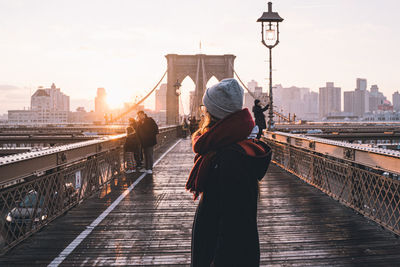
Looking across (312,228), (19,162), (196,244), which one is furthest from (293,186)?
(196,244)

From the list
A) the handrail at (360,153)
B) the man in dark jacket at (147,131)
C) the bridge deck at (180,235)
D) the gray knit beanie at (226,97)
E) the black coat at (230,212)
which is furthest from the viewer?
the man in dark jacket at (147,131)

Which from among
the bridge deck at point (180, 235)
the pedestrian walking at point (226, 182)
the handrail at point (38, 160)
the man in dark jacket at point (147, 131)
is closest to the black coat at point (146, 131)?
the man in dark jacket at point (147, 131)

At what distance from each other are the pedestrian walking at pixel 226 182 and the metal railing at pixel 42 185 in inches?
114

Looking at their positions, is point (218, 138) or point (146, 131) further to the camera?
point (146, 131)

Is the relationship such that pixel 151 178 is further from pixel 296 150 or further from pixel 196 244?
pixel 196 244

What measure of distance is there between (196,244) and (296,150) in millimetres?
8191

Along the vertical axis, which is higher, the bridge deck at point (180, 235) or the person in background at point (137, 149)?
the person in background at point (137, 149)

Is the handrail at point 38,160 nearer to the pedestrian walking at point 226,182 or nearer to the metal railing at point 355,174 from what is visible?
the pedestrian walking at point 226,182

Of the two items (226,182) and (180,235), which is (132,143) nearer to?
(180,235)

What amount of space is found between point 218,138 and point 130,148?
29.6ft

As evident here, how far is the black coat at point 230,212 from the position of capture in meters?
2.07

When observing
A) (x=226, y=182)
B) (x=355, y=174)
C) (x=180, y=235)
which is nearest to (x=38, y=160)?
(x=180, y=235)

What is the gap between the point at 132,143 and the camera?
436 inches

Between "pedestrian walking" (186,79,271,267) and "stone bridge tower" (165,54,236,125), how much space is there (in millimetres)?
58097
